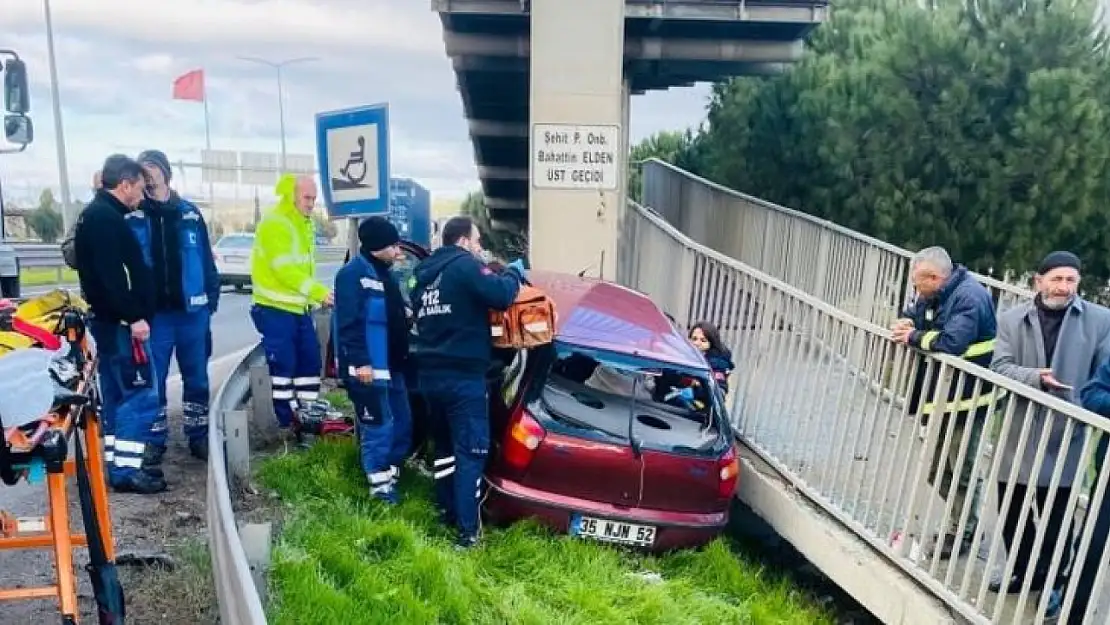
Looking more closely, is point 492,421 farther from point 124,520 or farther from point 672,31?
point 672,31

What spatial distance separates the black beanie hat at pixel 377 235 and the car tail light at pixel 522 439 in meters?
1.30

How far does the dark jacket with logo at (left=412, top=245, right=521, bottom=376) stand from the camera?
16.2 feet

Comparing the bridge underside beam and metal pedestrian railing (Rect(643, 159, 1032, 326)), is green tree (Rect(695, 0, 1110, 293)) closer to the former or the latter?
the bridge underside beam

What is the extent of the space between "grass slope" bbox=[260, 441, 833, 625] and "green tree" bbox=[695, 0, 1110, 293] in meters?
9.68

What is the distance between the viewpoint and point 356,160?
681 cm

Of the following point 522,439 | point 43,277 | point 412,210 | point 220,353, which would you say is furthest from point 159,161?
point 43,277

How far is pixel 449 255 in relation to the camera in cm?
510

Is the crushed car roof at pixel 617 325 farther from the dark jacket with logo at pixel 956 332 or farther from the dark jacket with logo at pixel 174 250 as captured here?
the dark jacket with logo at pixel 174 250

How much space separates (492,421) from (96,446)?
2243 mm

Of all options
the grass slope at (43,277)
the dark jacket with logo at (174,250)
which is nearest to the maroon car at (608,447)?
the dark jacket with logo at (174,250)

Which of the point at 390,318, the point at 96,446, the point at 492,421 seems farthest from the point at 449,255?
the point at 96,446

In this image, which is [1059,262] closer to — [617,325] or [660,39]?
[617,325]

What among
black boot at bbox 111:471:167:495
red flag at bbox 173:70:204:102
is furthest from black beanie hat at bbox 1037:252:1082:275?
red flag at bbox 173:70:204:102

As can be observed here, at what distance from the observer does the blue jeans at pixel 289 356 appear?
6.25 m
